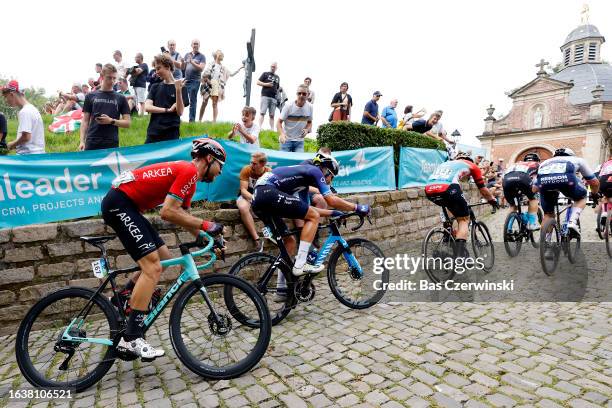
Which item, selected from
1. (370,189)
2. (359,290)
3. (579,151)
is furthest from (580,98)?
(359,290)

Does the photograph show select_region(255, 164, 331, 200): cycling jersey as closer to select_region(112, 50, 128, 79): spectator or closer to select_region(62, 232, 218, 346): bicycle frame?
select_region(62, 232, 218, 346): bicycle frame

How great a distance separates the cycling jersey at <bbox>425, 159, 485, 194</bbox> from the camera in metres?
5.75

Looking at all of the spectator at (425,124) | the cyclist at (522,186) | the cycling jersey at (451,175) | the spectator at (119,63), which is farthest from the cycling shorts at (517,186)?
the spectator at (119,63)

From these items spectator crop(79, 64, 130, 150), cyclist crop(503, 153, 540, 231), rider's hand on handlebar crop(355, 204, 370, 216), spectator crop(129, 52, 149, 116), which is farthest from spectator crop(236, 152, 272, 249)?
spectator crop(129, 52, 149, 116)

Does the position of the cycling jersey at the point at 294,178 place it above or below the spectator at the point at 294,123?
below

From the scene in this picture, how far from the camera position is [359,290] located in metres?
5.04

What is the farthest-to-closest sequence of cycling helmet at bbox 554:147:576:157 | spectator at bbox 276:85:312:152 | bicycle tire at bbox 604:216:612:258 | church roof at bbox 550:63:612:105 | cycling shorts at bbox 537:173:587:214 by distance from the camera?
church roof at bbox 550:63:612:105
spectator at bbox 276:85:312:152
bicycle tire at bbox 604:216:612:258
cycling helmet at bbox 554:147:576:157
cycling shorts at bbox 537:173:587:214

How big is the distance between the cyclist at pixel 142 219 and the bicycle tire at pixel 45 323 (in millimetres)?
178

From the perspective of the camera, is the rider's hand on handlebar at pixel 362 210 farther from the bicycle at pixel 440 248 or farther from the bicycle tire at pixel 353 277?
the bicycle at pixel 440 248

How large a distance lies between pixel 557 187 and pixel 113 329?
690 cm

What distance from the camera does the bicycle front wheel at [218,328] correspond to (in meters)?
3.29

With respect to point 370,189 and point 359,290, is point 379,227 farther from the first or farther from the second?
point 359,290

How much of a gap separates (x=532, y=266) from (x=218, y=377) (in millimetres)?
5938

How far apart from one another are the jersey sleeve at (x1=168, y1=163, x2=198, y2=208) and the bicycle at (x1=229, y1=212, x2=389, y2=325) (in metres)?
1.39
